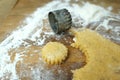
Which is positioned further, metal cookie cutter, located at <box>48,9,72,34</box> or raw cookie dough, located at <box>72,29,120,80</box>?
metal cookie cutter, located at <box>48,9,72,34</box>

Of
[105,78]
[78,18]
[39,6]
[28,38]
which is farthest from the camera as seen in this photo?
[39,6]

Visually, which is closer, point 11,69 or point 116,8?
point 11,69

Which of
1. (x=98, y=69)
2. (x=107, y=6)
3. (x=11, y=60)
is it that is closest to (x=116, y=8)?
(x=107, y=6)

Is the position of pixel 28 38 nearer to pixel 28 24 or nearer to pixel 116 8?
pixel 28 24

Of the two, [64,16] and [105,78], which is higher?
[64,16]

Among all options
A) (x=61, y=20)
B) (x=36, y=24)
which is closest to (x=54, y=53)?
(x=61, y=20)

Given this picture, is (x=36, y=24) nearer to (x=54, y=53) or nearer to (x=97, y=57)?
(x=54, y=53)
